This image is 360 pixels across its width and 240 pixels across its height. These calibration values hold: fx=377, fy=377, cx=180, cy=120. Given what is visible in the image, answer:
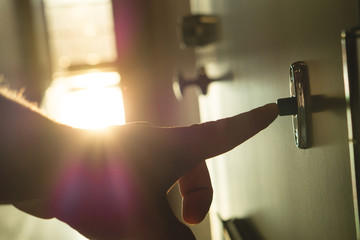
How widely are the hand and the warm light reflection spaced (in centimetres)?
168

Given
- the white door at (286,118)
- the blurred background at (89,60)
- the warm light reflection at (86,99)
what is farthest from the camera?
the warm light reflection at (86,99)

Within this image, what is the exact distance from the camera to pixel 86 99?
267 cm

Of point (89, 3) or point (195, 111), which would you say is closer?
point (195, 111)

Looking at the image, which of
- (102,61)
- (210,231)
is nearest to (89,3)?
(102,61)

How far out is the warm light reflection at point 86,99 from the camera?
2.16 m

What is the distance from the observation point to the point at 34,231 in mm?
1235

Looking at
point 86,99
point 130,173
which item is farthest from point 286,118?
point 86,99

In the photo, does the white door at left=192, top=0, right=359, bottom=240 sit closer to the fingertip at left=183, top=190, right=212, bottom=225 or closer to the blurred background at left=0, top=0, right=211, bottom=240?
the fingertip at left=183, top=190, right=212, bottom=225

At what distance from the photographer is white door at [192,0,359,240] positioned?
252mm

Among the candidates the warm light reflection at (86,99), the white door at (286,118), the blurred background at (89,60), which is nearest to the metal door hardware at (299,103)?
the white door at (286,118)

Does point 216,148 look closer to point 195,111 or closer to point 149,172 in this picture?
point 149,172

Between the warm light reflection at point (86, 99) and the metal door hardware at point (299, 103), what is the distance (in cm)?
172

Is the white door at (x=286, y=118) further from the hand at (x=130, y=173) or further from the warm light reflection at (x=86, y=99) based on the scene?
the warm light reflection at (x=86, y=99)

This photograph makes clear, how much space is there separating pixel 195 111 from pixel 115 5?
1727 mm
